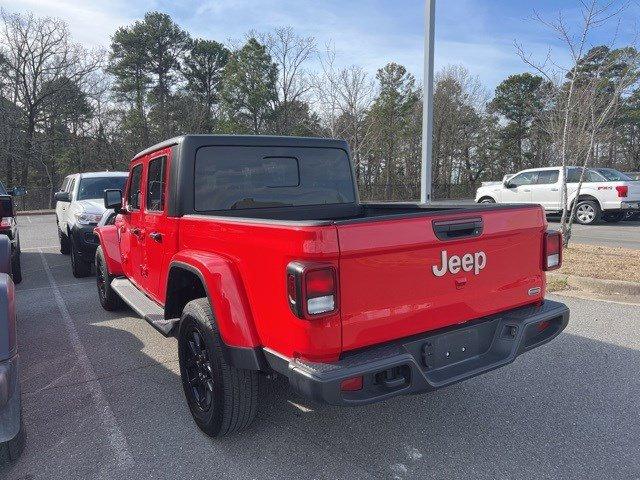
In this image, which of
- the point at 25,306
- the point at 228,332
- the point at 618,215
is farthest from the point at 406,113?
the point at 228,332

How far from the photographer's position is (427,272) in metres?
2.48

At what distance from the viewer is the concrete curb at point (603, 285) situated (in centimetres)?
599

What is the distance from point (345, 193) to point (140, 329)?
2842 mm

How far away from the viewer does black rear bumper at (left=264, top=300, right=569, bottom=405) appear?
7.23 feet

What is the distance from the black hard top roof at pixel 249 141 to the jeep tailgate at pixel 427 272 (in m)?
1.79

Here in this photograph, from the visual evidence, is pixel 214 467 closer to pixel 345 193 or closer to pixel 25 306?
pixel 345 193

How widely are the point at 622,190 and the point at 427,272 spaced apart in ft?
46.3

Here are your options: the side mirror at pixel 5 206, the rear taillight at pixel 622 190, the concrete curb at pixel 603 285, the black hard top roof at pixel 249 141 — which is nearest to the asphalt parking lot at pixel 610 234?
the rear taillight at pixel 622 190

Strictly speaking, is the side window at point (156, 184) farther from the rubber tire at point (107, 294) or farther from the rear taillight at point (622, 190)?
the rear taillight at point (622, 190)

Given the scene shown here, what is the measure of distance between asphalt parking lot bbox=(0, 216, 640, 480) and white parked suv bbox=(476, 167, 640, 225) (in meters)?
11.2

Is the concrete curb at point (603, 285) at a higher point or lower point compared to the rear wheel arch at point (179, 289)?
lower

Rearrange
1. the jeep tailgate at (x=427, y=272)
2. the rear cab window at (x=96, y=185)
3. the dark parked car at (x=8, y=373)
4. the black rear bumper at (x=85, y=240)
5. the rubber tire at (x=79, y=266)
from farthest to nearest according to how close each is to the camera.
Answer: the rear cab window at (x=96, y=185) < the rubber tire at (x=79, y=266) < the black rear bumper at (x=85, y=240) < the dark parked car at (x=8, y=373) < the jeep tailgate at (x=427, y=272)

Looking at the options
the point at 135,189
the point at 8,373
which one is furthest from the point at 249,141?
the point at 8,373

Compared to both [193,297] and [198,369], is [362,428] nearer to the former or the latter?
[198,369]
